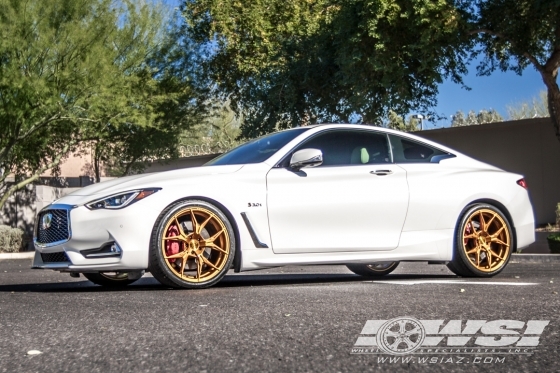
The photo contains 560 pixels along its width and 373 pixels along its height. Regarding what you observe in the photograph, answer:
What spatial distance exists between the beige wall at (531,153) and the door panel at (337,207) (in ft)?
50.9

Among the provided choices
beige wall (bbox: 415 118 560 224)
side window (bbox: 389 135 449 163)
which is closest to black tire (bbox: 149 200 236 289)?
side window (bbox: 389 135 449 163)

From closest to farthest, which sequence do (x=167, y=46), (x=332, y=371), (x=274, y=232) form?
(x=332, y=371), (x=274, y=232), (x=167, y=46)

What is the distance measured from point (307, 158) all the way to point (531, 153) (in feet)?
54.9

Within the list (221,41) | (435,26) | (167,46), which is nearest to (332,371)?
(435,26)

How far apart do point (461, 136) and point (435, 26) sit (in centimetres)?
549

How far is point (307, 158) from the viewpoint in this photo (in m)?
7.95

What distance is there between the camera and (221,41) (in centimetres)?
3225

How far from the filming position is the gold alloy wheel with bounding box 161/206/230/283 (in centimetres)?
757

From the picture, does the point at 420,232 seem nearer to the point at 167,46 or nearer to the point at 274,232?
the point at 274,232

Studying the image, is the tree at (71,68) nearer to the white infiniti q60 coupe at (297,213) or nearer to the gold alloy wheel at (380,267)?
the gold alloy wheel at (380,267)

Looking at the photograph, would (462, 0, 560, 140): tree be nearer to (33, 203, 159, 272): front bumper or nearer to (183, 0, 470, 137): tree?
(183, 0, 470, 137): tree

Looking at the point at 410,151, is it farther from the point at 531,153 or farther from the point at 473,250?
the point at 531,153

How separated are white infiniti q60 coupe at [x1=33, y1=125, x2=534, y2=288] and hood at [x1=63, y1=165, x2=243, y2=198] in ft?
0.05

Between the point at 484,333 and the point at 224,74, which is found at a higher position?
the point at 224,74
